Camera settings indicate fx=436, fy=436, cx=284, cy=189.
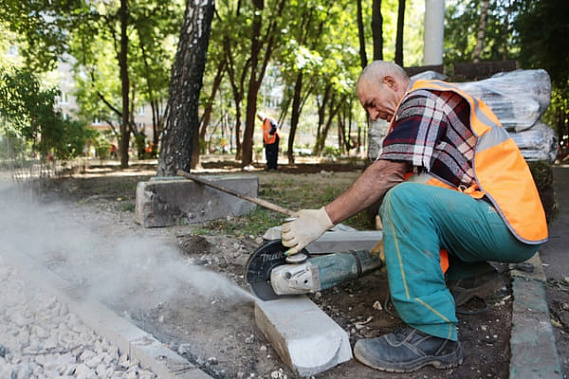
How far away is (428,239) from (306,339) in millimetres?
743

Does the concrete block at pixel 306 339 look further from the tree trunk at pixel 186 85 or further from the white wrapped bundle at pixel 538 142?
the tree trunk at pixel 186 85

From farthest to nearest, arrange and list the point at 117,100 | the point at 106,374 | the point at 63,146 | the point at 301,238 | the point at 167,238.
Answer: the point at 117,100, the point at 63,146, the point at 167,238, the point at 301,238, the point at 106,374

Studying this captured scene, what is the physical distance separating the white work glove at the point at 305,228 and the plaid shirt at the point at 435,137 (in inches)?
17.5

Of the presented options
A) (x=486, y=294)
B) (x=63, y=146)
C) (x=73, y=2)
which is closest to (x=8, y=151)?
(x=63, y=146)

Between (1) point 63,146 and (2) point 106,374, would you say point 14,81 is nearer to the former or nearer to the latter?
(1) point 63,146

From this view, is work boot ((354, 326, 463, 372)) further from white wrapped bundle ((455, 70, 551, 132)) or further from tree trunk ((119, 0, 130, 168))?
tree trunk ((119, 0, 130, 168))

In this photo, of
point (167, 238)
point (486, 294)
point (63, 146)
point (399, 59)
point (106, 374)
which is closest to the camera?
point (106, 374)

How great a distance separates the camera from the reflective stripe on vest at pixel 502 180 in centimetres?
208

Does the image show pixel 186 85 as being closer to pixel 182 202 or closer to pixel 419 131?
pixel 182 202

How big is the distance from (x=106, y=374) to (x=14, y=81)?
5093mm

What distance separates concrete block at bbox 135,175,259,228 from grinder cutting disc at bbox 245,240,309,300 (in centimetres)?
258

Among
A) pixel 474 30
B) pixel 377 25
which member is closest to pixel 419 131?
pixel 377 25

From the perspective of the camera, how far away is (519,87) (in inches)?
175

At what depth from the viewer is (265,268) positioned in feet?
8.27
